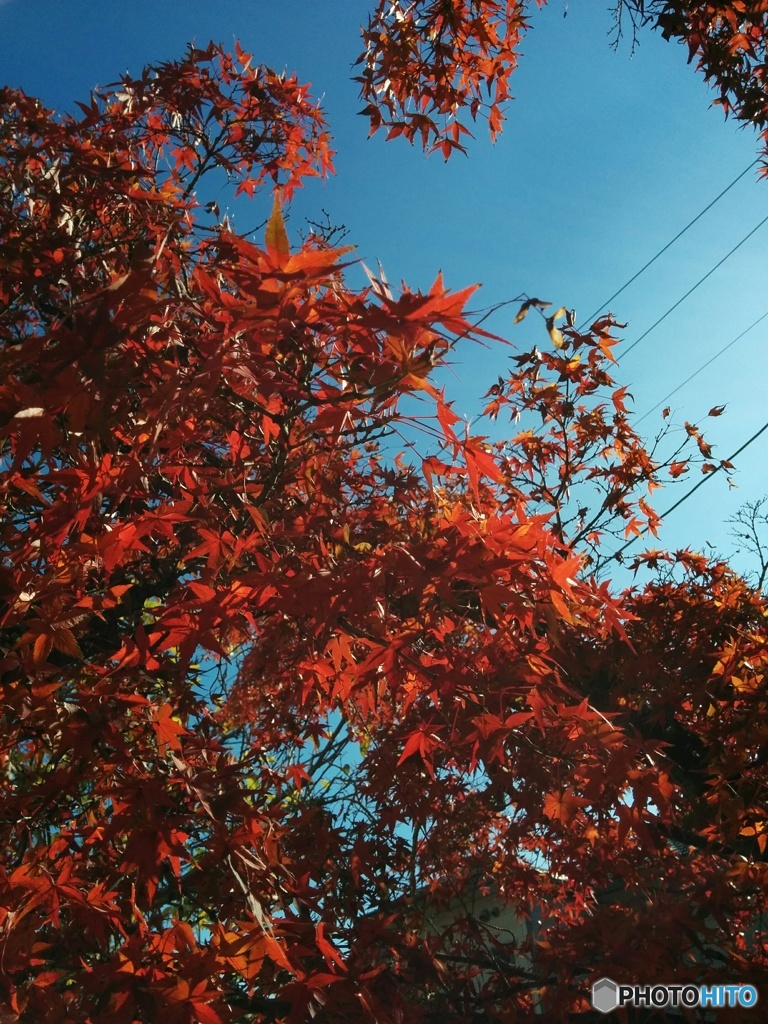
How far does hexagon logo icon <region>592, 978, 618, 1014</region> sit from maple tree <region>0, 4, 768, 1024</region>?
0.09 m

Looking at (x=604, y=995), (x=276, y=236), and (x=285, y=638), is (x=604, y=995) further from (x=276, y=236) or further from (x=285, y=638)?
(x=276, y=236)

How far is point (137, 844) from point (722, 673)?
2575 mm

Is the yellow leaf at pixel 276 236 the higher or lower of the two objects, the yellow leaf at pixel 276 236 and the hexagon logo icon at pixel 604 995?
the higher

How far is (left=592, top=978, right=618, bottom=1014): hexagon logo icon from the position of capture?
9.42 ft

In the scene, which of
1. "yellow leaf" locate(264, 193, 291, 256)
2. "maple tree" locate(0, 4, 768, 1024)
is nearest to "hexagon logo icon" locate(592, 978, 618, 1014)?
"maple tree" locate(0, 4, 768, 1024)

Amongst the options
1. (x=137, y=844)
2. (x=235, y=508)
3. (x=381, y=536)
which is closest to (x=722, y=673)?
(x=381, y=536)

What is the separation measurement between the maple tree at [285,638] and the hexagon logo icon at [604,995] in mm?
91

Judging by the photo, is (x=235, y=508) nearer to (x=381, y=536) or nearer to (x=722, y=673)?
(x=381, y=536)

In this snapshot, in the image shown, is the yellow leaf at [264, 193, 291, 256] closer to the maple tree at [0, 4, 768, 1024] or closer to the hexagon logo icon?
the maple tree at [0, 4, 768, 1024]

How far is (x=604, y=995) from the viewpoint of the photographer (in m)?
2.90

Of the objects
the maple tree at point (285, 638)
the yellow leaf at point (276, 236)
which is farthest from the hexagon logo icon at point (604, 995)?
the yellow leaf at point (276, 236)

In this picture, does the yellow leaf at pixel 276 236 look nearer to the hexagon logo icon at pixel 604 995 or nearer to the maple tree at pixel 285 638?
the maple tree at pixel 285 638

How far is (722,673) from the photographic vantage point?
3215 millimetres

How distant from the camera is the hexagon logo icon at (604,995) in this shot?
287cm
